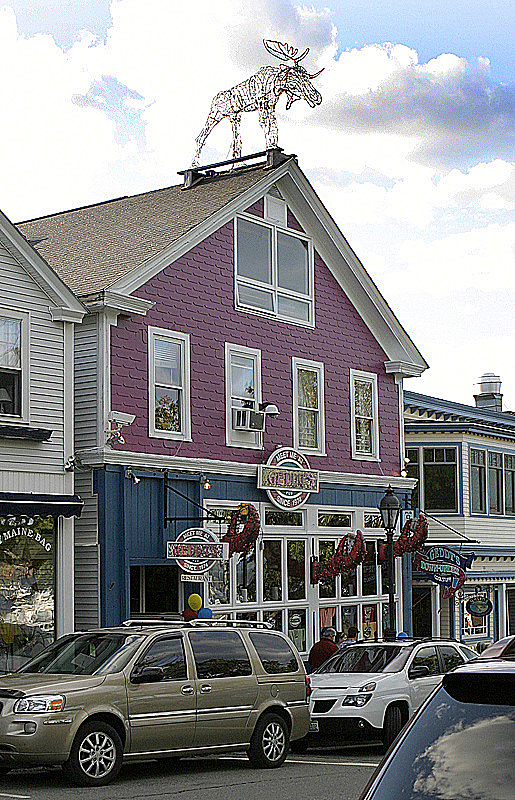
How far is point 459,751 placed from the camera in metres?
4.21

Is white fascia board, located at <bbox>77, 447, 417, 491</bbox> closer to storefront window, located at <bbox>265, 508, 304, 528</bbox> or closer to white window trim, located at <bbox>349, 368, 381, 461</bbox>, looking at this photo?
white window trim, located at <bbox>349, 368, 381, 461</bbox>

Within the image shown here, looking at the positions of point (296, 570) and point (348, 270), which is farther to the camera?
point (348, 270)

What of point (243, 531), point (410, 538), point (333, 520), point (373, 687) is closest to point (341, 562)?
point (333, 520)

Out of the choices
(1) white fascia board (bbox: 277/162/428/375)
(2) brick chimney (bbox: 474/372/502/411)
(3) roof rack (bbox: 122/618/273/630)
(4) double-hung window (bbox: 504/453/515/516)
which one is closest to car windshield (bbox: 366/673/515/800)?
(3) roof rack (bbox: 122/618/273/630)

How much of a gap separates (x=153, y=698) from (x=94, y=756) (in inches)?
40.5

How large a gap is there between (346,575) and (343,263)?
273 inches

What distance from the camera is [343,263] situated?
26.2 metres

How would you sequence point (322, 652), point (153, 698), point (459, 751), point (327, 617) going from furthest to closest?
point (327, 617) < point (322, 652) < point (153, 698) < point (459, 751)

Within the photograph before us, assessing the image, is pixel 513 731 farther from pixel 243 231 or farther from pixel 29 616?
pixel 243 231

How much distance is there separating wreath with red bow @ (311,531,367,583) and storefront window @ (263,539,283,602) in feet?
3.34

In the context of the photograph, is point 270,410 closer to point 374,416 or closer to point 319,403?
point 319,403

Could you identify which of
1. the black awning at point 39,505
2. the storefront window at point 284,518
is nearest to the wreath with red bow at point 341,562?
the storefront window at point 284,518

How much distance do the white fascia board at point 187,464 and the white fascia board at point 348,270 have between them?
3.37 meters

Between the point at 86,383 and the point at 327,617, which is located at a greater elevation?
the point at 86,383
